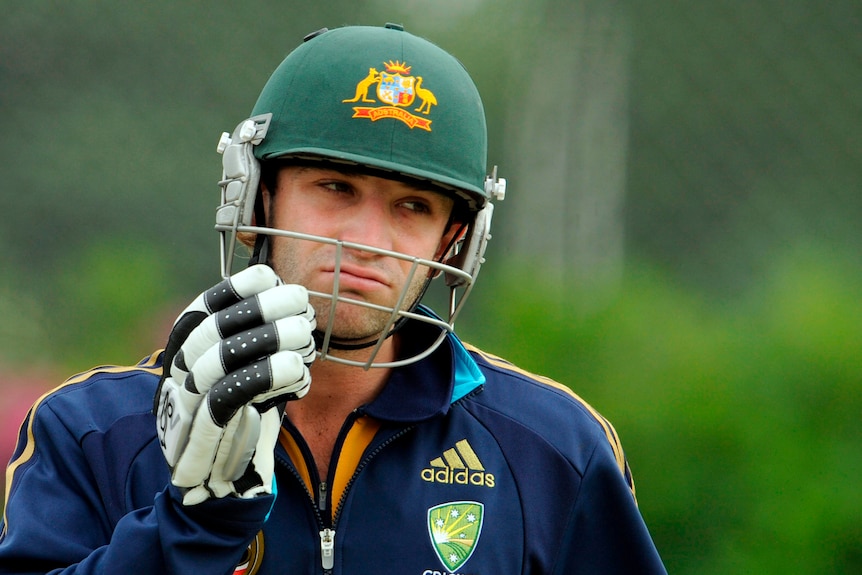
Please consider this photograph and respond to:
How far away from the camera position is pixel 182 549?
192 cm

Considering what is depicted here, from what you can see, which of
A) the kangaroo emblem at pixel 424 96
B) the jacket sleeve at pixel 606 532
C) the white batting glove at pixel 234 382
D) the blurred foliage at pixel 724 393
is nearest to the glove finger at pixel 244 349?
the white batting glove at pixel 234 382

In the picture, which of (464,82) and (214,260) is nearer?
(464,82)

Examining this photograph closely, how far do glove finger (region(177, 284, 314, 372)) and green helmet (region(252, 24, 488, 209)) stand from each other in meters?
0.45

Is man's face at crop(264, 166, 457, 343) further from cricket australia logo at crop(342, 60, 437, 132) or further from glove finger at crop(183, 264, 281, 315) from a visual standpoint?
glove finger at crop(183, 264, 281, 315)

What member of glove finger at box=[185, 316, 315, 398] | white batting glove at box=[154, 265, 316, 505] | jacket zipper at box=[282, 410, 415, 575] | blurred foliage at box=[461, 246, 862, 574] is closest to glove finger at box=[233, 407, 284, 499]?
white batting glove at box=[154, 265, 316, 505]

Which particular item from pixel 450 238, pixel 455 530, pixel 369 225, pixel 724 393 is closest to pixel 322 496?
pixel 455 530

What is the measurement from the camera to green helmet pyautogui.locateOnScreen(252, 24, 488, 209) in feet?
7.74

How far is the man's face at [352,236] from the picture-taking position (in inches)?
90.2

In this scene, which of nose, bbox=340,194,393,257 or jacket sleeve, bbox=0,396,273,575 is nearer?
jacket sleeve, bbox=0,396,273,575

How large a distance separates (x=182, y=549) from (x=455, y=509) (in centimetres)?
60

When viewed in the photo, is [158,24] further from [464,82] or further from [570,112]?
[464,82]

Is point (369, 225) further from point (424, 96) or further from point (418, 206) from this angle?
point (424, 96)

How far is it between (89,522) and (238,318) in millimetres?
518

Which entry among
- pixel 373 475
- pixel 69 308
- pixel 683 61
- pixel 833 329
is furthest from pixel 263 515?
pixel 683 61
